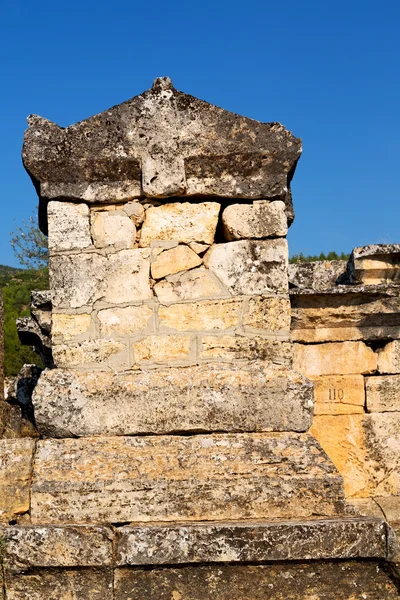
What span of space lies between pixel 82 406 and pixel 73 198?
→ 1.09m

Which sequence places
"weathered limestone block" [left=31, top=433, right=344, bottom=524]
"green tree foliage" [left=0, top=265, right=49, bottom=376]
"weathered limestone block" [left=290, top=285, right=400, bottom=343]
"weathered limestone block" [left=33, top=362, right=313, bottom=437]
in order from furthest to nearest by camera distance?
"green tree foliage" [left=0, top=265, right=49, bottom=376], "weathered limestone block" [left=290, top=285, right=400, bottom=343], "weathered limestone block" [left=33, top=362, right=313, bottom=437], "weathered limestone block" [left=31, top=433, right=344, bottom=524]

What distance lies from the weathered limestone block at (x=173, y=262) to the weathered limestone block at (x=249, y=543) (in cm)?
132

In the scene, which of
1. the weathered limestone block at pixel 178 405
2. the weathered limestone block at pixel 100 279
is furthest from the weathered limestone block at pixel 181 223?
the weathered limestone block at pixel 178 405

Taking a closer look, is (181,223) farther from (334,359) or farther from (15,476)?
(334,359)

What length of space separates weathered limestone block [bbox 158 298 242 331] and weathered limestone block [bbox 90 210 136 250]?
0.42m

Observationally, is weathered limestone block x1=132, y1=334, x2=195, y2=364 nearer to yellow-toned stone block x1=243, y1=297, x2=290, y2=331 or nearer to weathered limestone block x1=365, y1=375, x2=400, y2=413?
yellow-toned stone block x1=243, y1=297, x2=290, y2=331

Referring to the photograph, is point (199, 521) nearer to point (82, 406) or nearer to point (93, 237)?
point (82, 406)

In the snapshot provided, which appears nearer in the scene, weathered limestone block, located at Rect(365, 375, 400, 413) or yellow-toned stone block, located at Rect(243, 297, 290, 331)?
yellow-toned stone block, located at Rect(243, 297, 290, 331)

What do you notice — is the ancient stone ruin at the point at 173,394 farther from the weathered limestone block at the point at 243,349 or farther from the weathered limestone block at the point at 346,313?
the weathered limestone block at the point at 346,313

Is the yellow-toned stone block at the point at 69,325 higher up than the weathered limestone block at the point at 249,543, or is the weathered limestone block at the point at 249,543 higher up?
the yellow-toned stone block at the point at 69,325

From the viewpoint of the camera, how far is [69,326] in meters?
3.91

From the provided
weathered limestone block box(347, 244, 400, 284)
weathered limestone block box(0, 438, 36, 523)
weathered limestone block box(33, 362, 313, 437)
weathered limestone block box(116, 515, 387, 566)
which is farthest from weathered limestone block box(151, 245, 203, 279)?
weathered limestone block box(347, 244, 400, 284)

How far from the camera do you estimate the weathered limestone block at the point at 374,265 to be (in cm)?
616

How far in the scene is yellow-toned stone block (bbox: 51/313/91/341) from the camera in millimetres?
3900
